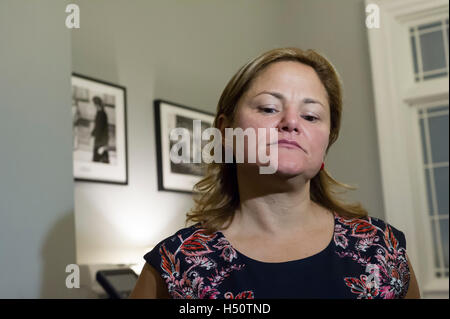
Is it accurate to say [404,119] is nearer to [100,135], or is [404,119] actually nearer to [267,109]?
[100,135]

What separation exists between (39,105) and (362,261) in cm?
99

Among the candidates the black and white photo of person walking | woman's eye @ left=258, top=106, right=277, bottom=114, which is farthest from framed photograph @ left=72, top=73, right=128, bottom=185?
woman's eye @ left=258, top=106, right=277, bottom=114

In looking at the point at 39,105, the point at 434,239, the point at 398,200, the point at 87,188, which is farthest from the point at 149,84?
the point at 434,239

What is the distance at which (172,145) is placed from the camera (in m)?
3.14

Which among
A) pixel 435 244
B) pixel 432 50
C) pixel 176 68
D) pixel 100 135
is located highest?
pixel 432 50

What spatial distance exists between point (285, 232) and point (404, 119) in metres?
3.03

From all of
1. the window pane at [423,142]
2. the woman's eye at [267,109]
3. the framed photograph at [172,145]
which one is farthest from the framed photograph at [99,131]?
the window pane at [423,142]

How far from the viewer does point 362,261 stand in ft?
3.45

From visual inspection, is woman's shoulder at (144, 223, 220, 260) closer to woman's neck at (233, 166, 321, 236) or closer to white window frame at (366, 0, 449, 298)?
woman's neck at (233, 166, 321, 236)

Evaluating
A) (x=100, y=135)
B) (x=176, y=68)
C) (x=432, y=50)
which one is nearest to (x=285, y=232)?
(x=100, y=135)

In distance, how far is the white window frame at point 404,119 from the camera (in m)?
3.74

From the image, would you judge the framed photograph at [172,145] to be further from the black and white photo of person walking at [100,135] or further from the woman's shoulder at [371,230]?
the woman's shoulder at [371,230]

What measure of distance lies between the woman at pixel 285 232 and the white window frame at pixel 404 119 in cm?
273

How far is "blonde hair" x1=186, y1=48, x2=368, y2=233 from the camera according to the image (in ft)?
3.73
